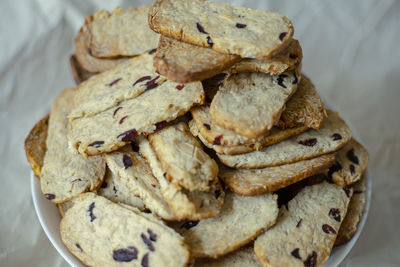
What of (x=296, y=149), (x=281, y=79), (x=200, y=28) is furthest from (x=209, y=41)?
(x=296, y=149)

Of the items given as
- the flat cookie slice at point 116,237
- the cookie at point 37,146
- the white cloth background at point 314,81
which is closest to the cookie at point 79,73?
the cookie at point 37,146

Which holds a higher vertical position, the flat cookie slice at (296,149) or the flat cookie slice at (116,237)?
the flat cookie slice at (296,149)

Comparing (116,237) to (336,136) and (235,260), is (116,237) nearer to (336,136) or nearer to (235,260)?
(235,260)

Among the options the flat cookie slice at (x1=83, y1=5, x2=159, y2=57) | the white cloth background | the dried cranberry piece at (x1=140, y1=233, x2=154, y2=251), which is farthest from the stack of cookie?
the white cloth background

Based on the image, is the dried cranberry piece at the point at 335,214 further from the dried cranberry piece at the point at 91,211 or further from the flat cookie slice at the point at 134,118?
the dried cranberry piece at the point at 91,211

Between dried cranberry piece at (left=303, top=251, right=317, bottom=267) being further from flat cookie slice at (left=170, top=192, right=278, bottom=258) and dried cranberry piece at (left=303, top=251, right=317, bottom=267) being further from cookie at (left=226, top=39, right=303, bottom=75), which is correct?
cookie at (left=226, top=39, right=303, bottom=75)
